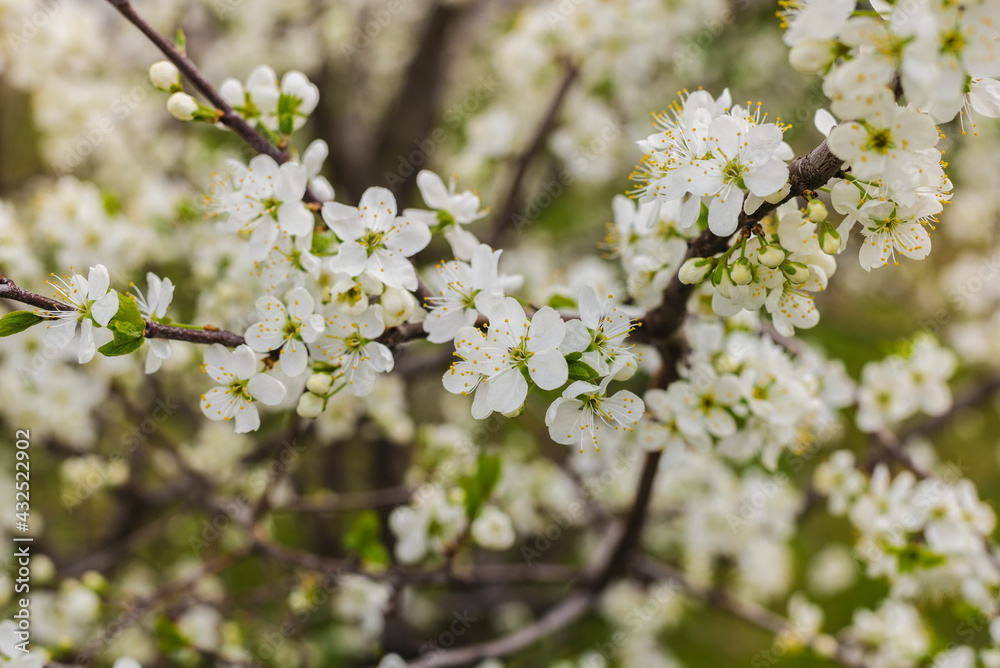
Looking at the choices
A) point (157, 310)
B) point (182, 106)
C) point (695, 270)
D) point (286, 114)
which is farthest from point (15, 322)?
point (695, 270)

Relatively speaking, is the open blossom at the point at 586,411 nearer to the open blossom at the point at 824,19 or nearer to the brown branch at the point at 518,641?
the open blossom at the point at 824,19

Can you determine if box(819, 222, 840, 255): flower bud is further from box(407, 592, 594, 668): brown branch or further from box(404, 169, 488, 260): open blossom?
box(407, 592, 594, 668): brown branch

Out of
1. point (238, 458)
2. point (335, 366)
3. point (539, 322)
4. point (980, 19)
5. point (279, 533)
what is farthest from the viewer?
point (279, 533)

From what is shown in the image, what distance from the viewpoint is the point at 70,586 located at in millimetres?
2053

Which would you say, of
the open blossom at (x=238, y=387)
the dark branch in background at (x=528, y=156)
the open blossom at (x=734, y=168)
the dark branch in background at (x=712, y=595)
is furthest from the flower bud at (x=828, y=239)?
the dark branch in background at (x=528, y=156)

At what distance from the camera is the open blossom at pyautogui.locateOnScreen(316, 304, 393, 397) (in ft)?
3.87

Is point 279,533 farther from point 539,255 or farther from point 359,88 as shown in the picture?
point 359,88

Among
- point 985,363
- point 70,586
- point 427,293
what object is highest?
point 427,293

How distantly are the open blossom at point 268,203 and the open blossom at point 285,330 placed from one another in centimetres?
12

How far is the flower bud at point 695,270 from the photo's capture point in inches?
43.8

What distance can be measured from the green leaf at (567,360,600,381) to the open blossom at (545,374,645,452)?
0.04 ft

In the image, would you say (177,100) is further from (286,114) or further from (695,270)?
(695,270)

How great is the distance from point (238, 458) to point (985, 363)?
163 inches

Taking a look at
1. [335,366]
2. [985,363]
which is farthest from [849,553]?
[335,366]
